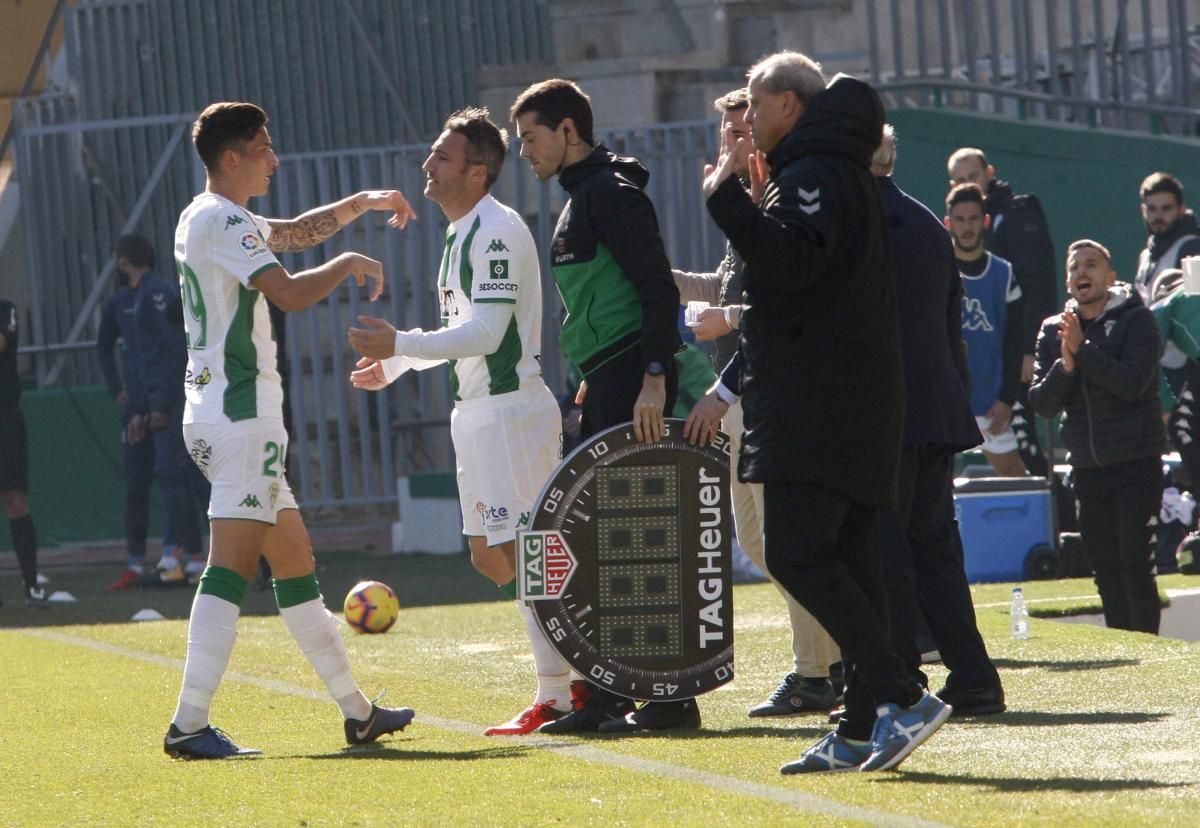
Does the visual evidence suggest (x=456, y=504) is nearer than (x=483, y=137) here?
No

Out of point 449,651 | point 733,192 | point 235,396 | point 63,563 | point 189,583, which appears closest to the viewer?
point 733,192

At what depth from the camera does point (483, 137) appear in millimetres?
6922

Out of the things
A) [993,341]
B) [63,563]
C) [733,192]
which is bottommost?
[63,563]

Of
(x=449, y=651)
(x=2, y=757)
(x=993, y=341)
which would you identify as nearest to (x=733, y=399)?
(x=2, y=757)

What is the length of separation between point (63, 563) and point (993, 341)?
8135 mm

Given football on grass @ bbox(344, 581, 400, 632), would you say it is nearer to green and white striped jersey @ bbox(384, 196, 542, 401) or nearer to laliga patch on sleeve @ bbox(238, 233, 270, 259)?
green and white striped jersey @ bbox(384, 196, 542, 401)

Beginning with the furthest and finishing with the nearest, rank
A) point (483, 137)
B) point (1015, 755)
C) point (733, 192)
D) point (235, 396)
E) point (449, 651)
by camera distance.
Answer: point (449, 651) → point (483, 137) → point (235, 396) → point (1015, 755) → point (733, 192)

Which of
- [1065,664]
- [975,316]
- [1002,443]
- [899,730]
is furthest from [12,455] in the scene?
[899,730]

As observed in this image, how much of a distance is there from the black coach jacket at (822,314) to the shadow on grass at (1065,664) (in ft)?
8.64

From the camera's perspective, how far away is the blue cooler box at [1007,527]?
12.1 meters

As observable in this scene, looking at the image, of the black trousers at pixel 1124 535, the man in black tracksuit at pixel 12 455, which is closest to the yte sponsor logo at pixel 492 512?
the black trousers at pixel 1124 535

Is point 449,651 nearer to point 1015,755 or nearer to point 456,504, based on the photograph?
point 1015,755

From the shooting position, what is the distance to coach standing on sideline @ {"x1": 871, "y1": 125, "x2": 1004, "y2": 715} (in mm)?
6699

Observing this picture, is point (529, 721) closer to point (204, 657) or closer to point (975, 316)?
point (204, 657)
